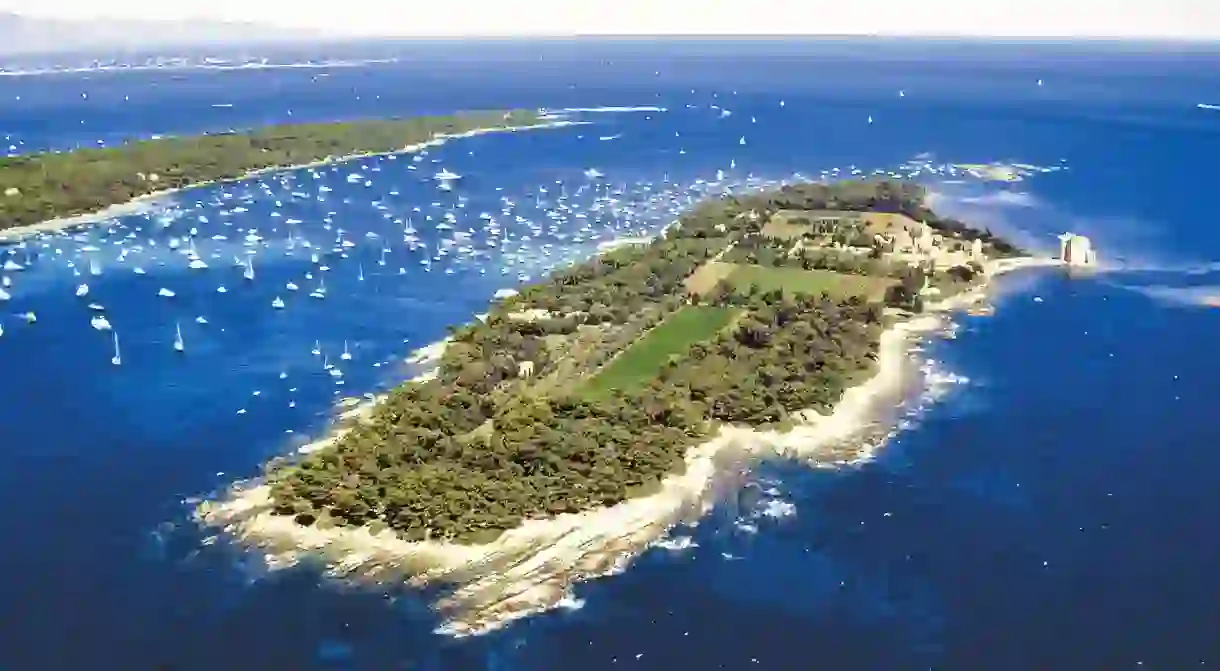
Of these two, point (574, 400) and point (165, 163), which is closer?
point (574, 400)

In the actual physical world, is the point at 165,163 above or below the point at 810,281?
above

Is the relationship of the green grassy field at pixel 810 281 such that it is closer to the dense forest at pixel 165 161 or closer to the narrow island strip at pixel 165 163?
the narrow island strip at pixel 165 163

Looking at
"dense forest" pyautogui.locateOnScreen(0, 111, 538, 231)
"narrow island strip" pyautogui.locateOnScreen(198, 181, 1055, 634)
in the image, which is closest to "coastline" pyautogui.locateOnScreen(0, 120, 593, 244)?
"dense forest" pyautogui.locateOnScreen(0, 111, 538, 231)

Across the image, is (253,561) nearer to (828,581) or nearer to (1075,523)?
(828,581)

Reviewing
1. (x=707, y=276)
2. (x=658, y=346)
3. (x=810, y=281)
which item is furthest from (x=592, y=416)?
(x=810, y=281)

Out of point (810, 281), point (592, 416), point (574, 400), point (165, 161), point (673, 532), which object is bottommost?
point (673, 532)

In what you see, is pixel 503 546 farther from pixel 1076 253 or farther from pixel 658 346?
pixel 1076 253
